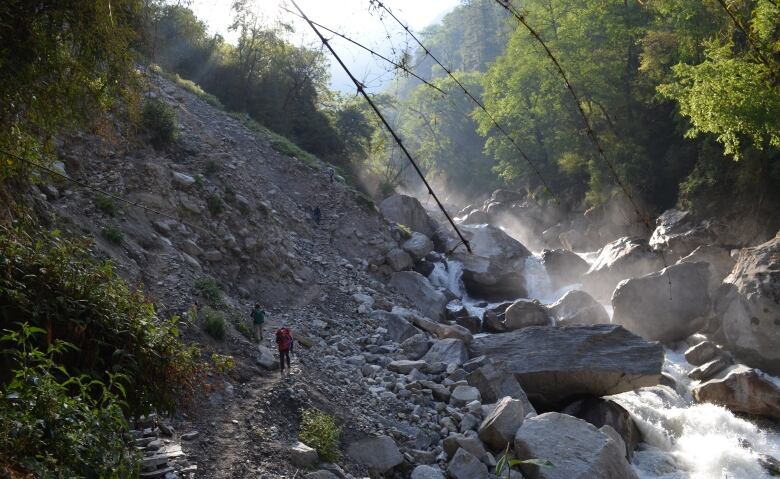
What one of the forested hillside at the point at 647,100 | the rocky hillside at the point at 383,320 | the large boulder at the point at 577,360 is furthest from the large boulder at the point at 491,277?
the large boulder at the point at 577,360

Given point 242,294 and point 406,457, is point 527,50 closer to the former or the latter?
point 242,294

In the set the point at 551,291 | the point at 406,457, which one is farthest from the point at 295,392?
the point at 551,291

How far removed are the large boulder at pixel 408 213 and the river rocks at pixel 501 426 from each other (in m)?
17.2

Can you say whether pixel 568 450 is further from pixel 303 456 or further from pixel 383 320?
pixel 383 320

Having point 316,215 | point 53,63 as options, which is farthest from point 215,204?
point 53,63

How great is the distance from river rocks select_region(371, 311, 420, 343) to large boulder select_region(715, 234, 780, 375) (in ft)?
28.2

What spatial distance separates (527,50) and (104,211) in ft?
98.3

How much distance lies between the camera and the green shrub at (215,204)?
16781mm

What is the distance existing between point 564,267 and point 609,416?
14.1m

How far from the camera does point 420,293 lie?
68.2 feet

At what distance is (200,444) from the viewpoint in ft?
25.3

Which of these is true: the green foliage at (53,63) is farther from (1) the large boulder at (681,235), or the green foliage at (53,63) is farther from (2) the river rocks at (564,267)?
(2) the river rocks at (564,267)

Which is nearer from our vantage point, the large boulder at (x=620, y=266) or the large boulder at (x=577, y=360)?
the large boulder at (x=577, y=360)

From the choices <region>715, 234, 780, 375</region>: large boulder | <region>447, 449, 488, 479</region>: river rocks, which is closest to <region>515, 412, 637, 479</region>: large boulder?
<region>447, 449, 488, 479</region>: river rocks
